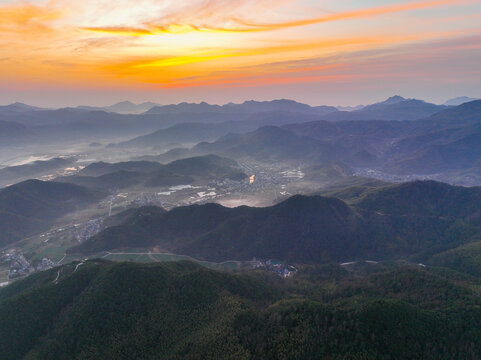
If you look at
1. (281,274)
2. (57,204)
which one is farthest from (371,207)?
(57,204)

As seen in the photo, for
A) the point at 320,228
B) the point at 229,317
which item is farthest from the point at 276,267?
the point at 229,317

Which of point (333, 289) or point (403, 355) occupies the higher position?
point (403, 355)

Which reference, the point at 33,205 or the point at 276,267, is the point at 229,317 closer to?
the point at 276,267

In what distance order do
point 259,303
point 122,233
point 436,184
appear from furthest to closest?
point 436,184 → point 122,233 → point 259,303

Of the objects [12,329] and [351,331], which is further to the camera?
[12,329]

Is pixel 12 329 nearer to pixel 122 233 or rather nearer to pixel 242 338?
pixel 242 338

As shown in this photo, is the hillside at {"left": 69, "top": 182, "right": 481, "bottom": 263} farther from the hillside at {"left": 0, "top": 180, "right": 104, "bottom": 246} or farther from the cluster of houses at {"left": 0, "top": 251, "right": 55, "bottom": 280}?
the hillside at {"left": 0, "top": 180, "right": 104, "bottom": 246}
